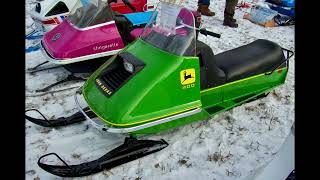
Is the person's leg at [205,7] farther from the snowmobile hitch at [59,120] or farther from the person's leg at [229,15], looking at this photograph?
the snowmobile hitch at [59,120]

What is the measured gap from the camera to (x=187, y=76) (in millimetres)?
3504

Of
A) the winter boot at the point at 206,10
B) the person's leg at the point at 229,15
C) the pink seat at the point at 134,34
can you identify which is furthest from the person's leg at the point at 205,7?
the pink seat at the point at 134,34

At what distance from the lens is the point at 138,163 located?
11.4 ft

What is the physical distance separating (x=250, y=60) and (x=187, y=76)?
→ 128 centimetres

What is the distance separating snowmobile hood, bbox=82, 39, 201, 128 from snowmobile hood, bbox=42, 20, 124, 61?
1253 mm

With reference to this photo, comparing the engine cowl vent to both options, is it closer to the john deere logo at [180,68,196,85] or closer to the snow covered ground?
the john deere logo at [180,68,196,85]

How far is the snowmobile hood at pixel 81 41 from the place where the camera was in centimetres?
A: 477

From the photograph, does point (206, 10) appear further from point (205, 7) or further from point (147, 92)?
point (147, 92)

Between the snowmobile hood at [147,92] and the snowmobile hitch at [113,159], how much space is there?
1.09ft

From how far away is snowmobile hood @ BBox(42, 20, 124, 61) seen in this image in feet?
15.6

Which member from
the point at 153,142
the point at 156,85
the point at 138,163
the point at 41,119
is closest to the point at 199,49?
the point at 156,85

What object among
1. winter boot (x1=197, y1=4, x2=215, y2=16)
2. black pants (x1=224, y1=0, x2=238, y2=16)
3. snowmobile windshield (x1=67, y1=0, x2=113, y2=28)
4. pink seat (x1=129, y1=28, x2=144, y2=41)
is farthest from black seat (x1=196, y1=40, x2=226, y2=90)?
winter boot (x1=197, y1=4, x2=215, y2=16)

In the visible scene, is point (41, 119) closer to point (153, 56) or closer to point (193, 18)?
point (153, 56)
